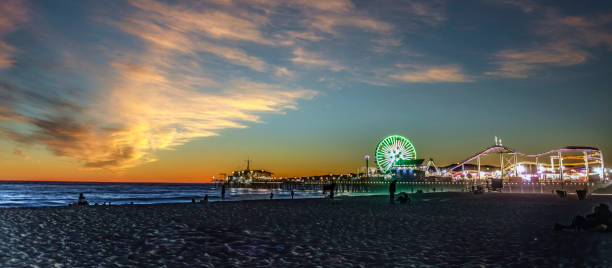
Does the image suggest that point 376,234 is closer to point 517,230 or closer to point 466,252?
point 466,252

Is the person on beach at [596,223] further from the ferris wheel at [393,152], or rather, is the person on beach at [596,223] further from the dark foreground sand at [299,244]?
the ferris wheel at [393,152]

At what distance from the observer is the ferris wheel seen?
9600 cm

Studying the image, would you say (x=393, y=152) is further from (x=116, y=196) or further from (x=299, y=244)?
(x=299, y=244)

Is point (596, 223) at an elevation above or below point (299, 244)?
above

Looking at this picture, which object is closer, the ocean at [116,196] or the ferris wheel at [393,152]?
the ocean at [116,196]

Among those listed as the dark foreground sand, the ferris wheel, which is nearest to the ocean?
the ferris wheel

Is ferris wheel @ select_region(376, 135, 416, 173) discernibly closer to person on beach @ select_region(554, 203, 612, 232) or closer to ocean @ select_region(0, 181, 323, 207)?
ocean @ select_region(0, 181, 323, 207)

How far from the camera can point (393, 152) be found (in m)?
96.7

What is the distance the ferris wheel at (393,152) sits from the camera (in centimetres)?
9600

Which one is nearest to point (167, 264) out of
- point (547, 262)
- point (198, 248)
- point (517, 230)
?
point (198, 248)

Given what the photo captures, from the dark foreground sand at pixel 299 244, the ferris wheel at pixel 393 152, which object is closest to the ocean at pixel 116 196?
the ferris wheel at pixel 393 152

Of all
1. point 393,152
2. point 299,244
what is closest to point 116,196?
point 393,152

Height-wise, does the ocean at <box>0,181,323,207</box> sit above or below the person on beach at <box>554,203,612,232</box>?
below

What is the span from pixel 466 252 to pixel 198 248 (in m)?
5.86
